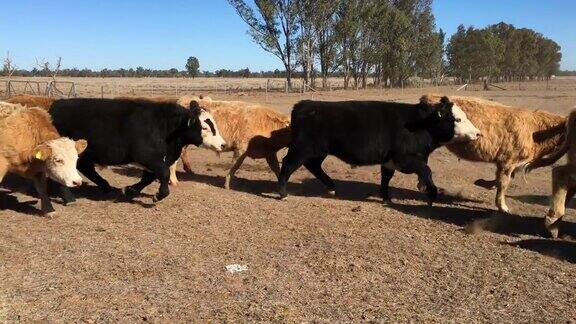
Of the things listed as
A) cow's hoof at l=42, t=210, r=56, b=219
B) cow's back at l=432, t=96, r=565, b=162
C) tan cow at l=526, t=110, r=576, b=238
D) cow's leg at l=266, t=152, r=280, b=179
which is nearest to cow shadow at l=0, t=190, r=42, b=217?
cow's hoof at l=42, t=210, r=56, b=219

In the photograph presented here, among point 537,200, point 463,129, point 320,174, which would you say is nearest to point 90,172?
point 320,174

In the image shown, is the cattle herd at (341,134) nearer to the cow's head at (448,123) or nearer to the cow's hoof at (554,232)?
the cow's head at (448,123)

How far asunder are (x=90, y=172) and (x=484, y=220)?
6.24m

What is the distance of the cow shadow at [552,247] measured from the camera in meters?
6.36

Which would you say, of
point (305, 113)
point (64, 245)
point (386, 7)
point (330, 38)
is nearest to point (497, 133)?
point (305, 113)

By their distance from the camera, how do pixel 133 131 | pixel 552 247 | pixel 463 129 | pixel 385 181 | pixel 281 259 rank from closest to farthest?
pixel 281 259 → pixel 552 247 → pixel 133 131 → pixel 463 129 → pixel 385 181

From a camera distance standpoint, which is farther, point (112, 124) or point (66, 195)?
point (112, 124)

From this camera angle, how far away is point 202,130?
29.9 feet

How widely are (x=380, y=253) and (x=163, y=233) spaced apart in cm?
274

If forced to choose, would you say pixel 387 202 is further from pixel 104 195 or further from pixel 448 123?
pixel 104 195

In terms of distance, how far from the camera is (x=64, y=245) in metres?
6.32

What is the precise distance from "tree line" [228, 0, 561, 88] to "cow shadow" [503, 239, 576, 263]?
4774 centimetres

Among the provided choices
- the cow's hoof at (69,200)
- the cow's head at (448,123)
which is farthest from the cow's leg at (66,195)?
the cow's head at (448,123)

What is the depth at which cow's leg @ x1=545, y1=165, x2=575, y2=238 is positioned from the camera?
7129mm
